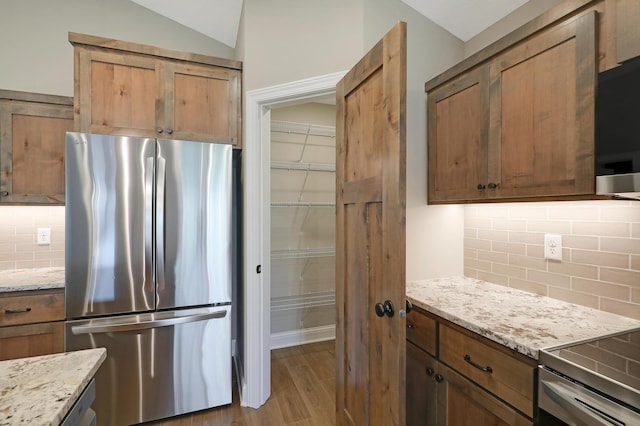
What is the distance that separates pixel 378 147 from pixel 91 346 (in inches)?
78.8

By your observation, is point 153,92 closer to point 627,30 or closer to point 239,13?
point 239,13

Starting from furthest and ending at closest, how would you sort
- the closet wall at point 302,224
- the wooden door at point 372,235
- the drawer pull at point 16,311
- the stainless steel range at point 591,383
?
the closet wall at point 302,224
the drawer pull at point 16,311
the wooden door at point 372,235
the stainless steel range at point 591,383

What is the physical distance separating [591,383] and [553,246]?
840mm

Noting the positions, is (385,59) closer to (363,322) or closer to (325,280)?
(363,322)

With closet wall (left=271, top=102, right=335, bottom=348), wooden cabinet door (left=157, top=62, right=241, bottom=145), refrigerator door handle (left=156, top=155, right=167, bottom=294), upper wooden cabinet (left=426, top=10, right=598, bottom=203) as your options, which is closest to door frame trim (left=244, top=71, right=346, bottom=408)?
wooden cabinet door (left=157, top=62, right=241, bottom=145)

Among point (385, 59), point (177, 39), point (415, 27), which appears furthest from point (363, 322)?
point (177, 39)

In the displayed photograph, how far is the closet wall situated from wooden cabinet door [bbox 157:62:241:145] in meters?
0.70

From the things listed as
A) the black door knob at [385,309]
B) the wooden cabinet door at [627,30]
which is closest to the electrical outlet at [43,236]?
the black door knob at [385,309]

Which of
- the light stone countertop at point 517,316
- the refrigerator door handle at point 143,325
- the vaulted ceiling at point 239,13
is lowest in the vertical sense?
the refrigerator door handle at point 143,325

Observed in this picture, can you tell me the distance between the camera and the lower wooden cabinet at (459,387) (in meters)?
1.09

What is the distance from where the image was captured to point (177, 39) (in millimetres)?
2621

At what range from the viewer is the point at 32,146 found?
2.09 metres

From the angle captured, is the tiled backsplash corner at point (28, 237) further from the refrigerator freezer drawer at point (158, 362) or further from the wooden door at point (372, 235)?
the wooden door at point (372, 235)

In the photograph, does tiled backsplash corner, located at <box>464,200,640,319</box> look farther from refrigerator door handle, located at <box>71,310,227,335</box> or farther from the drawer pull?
the drawer pull
